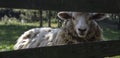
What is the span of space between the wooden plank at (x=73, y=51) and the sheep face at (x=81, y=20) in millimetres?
1110

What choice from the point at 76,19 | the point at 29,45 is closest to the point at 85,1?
the point at 76,19

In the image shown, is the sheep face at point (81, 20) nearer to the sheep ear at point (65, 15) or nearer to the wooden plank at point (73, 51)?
the sheep ear at point (65, 15)

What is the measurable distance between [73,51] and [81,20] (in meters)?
1.53

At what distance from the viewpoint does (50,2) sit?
316cm

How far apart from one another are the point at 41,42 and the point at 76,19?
1.07 meters

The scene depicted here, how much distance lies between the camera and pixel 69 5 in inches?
129

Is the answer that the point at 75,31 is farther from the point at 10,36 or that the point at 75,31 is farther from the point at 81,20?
the point at 10,36

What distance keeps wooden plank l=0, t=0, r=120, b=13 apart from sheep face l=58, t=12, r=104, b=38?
1.28m

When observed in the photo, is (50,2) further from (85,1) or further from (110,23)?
(110,23)

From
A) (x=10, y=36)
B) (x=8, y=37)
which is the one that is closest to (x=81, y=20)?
(x=8, y=37)

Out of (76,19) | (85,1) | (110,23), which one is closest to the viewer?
(85,1)

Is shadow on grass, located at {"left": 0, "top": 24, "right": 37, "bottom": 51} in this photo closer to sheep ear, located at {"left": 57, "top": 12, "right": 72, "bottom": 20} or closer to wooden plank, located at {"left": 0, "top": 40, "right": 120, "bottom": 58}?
sheep ear, located at {"left": 57, "top": 12, "right": 72, "bottom": 20}

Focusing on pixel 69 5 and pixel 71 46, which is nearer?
pixel 69 5

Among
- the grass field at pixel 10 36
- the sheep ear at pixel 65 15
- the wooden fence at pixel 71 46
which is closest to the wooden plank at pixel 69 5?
the wooden fence at pixel 71 46
